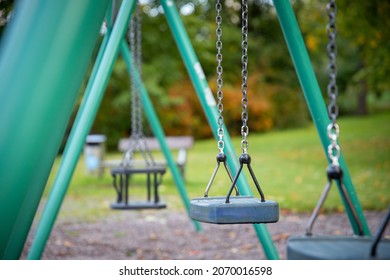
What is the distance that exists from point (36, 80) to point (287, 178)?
8720mm

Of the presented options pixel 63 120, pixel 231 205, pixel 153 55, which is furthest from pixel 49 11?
pixel 153 55

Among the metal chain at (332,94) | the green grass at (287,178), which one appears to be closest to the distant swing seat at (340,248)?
the metal chain at (332,94)

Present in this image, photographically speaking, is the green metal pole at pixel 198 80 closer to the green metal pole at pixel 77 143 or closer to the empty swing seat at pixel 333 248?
the green metal pole at pixel 77 143

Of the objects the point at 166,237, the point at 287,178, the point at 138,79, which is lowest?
the point at 166,237

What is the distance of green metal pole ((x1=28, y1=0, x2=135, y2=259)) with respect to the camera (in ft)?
11.1

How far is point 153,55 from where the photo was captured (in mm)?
17469

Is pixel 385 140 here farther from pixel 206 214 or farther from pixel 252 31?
pixel 206 214

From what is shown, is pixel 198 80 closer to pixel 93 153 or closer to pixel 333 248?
pixel 333 248

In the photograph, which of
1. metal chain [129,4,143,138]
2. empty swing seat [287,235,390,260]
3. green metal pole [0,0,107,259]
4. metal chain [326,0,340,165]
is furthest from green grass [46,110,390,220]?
green metal pole [0,0,107,259]

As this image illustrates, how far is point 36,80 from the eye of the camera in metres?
0.85

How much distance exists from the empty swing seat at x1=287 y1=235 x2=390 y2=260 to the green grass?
5.24m

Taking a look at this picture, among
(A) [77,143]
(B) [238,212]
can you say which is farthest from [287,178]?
(B) [238,212]

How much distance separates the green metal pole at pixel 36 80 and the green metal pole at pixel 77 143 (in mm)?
2514

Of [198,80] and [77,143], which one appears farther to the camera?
[198,80]
